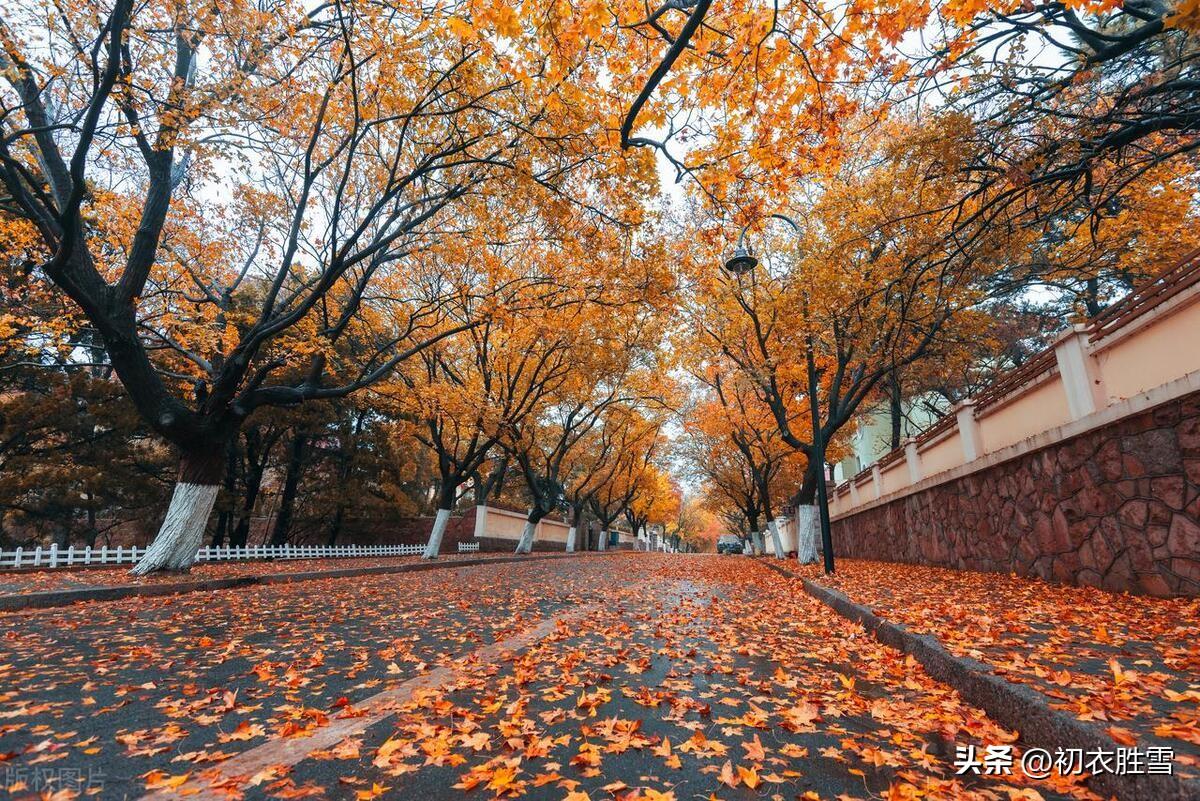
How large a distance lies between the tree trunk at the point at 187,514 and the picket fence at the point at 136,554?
742mm

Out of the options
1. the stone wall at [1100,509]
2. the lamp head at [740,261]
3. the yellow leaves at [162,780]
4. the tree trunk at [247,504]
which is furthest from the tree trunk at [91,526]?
the stone wall at [1100,509]

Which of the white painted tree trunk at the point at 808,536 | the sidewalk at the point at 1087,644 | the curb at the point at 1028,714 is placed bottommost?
the curb at the point at 1028,714

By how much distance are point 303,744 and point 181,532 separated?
9.59 meters

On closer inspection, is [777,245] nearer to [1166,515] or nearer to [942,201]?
[942,201]

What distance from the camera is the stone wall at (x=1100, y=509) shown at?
213 inches

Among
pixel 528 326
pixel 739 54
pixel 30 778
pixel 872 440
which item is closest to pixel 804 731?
pixel 30 778

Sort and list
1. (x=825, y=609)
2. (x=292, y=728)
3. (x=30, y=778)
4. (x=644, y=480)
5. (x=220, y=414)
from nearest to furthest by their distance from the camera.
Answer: (x=30, y=778) < (x=292, y=728) < (x=825, y=609) < (x=220, y=414) < (x=644, y=480)

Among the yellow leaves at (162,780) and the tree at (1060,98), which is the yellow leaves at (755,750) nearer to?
the yellow leaves at (162,780)

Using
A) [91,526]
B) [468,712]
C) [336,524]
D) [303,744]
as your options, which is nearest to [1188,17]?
[468,712]

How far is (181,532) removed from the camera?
10.2m

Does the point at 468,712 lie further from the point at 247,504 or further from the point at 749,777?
the point at 247,504

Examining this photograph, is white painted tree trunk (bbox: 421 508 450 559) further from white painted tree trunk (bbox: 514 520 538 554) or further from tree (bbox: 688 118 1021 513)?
tree (bbox: 688 118 1021 513)

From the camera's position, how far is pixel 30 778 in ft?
7.84

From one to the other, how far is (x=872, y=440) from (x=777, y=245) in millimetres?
21931
